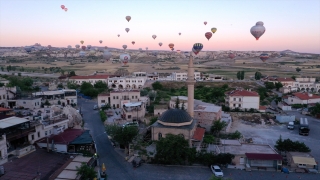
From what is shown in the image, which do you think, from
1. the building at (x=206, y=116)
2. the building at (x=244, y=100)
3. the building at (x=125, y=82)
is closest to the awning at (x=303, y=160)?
the building at (x=206, y=116)

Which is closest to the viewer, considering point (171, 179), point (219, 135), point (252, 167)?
point (171, 179)

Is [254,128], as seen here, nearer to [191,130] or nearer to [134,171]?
[191,130]

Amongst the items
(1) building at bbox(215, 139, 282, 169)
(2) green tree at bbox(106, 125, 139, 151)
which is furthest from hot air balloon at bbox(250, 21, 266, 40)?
(2) green tree at bbox(106, 125, 139, 151)

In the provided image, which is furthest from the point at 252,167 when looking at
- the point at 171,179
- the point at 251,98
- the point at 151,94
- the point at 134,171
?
the point at 151,94

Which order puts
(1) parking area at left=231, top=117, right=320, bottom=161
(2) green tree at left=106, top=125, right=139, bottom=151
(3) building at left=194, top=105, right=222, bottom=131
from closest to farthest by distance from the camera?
(2) green tree at left=106, top=125, right=139, bottom=151, (1) parking area at left=231, top=117, right=320, bottom=161, (3) building at left=194, top=105, right=222, bottom=131

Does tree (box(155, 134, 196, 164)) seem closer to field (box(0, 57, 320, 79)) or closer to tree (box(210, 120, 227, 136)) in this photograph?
tree (box(210, 120, 227, 136))

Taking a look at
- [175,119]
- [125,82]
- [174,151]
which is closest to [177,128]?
[175,119]

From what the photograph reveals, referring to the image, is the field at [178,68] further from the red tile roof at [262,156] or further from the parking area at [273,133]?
the red tile roof at [262,156]
